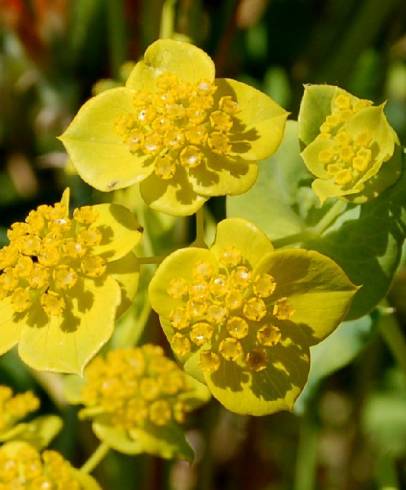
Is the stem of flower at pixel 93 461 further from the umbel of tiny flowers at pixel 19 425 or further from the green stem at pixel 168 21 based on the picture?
the green stem at pixel 168 21

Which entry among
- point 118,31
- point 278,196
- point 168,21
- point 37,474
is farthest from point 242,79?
point 37,474

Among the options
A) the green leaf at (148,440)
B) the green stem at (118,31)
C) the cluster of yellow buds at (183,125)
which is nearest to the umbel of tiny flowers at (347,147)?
the cluster of yellow buds at (183,125)

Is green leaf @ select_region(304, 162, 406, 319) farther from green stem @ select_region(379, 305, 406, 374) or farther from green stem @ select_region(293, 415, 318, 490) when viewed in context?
green stem @ select_region(293, 415, 318, 490)

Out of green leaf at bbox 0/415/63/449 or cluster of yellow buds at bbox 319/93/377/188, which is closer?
cluster of yellow buds at bbox 319/93/377/188

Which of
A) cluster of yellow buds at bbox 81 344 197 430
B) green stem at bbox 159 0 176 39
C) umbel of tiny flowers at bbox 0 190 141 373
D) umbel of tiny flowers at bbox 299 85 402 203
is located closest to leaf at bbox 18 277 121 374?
umbel of tiny flowers at bbox 0 190 141 373

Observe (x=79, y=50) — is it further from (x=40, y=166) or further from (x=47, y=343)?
(x=47, y=343)

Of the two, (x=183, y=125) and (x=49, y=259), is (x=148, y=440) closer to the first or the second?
(x=49, y=259)
